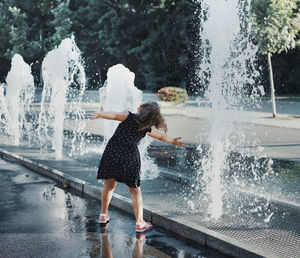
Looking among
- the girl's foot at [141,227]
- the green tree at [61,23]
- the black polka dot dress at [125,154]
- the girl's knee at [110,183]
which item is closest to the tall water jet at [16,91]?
the girl's knee at [110,183]

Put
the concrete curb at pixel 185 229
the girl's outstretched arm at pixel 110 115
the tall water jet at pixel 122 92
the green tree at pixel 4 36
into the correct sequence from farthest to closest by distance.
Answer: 1. the green tree at pixel 4 36
2. the tall water jet at pixel 122 92
3. the girl's outstretched arm at pixel 110 115
4. the concrete curb at pixel 185 229

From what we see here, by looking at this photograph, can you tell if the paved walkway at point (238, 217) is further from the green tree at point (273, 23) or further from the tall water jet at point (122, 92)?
the green tree at point (273, 23)

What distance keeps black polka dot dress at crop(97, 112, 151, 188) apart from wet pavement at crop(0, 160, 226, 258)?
644 mm

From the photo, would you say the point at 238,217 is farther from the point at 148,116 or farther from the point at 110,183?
the point at 148,116

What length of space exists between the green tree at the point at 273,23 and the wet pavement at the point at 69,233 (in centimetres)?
1356

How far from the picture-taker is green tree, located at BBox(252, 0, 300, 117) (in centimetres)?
1831

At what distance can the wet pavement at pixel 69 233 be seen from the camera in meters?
4.80

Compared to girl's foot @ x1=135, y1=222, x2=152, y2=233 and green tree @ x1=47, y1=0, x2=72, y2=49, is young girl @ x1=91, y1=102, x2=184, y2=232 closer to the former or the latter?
girl's foot @ x1=135, y1=222, x2=152, y2=233

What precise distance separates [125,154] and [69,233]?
108cm

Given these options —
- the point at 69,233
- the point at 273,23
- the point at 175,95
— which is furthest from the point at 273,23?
the point at 69,233

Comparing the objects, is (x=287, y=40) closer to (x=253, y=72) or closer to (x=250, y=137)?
(x=250, y=137)

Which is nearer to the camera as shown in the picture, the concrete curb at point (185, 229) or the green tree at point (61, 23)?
the concrete curb at point (185, 229)

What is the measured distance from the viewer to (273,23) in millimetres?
18656

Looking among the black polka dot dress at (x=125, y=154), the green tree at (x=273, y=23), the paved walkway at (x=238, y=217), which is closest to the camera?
the paved walkway at (x=238, y=217)
